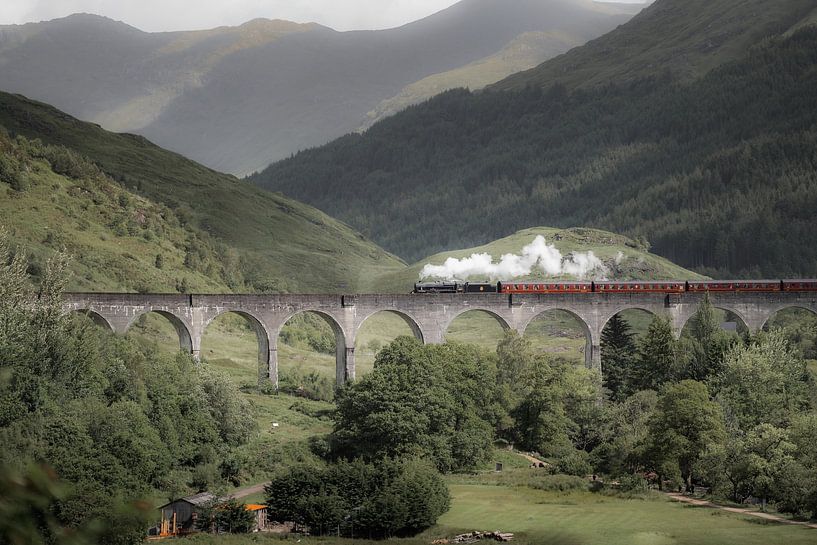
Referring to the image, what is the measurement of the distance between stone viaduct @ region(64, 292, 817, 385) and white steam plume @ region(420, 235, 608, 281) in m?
55.8

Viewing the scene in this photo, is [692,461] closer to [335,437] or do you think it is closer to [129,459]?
[335,437]

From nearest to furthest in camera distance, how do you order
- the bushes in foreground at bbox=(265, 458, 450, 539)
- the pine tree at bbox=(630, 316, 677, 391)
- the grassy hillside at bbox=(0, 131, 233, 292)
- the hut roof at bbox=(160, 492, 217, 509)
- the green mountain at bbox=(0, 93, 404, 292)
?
the bushes in foreground at bbox=(265, 458, 450, 539) → the hut roof at bbox=(160, 492, 217, 509) → the pine tree at bbox=(630, 316, 677, 391) → the grassy hillside at bbox=(0, 131, 233, 292) → the green mountain at bbox=(0, 93, 404, 292)

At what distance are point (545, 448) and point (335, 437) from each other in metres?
18.5

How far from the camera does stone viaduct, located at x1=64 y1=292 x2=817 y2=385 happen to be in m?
87.6

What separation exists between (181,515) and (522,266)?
385ft

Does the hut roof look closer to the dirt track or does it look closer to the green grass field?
the green grass field

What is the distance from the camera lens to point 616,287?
351ft

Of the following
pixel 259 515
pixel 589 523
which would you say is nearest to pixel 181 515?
pixel 259 515

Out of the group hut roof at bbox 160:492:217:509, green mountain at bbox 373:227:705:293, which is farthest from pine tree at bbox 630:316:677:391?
green mountain at bbox 373:227:705:293

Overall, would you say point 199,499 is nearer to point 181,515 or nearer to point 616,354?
point 181,515

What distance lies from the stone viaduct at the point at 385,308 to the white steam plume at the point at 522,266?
183ft

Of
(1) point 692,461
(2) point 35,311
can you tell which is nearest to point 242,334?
(2) point 35,311

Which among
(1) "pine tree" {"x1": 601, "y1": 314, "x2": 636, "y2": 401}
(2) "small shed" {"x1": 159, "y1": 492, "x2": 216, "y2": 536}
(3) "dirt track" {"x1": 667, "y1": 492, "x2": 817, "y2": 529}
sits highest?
(1) "pine tree" {"x1": 601, "y1": 314, "x2": 636, "y2": 401}

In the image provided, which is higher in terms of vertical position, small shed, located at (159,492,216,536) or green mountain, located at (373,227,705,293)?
green mountain, located at (373,227,705,293)
